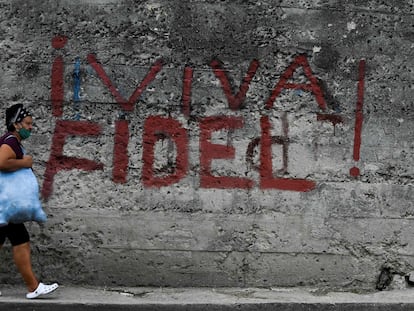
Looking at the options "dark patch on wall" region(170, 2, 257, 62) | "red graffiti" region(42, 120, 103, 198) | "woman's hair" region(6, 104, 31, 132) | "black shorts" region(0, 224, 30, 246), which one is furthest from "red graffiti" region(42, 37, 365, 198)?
"black shorts" region(0, 224, 30, 246)

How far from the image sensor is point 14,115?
4.88 metres

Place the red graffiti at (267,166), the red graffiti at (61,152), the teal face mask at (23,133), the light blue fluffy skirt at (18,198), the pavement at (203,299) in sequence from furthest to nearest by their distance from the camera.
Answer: the red graffiti at (267,166) → the red graffiti at (61,152) → the teal face mask at (23,133) → the pavement at (203,299) → the light blue fluffy skirt at (18,198)

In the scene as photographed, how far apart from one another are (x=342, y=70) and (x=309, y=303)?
1.87 metres

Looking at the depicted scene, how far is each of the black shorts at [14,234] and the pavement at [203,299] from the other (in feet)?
1.39

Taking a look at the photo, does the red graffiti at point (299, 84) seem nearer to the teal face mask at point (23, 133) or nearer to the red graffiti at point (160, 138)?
the red graffiti at point (160, 138)

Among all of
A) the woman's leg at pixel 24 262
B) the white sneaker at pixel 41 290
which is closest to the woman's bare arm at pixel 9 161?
the woman's leg at pixel 24 262

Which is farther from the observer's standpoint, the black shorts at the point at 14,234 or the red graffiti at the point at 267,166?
the red graffiti at the point at 267,166

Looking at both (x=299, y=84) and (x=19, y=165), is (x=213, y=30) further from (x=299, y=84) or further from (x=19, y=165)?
(x=19, y=165)

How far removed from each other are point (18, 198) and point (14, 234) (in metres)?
0.32

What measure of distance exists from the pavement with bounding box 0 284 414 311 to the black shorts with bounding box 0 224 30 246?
423mm

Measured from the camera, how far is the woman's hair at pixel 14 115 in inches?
191

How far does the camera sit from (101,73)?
527 cm

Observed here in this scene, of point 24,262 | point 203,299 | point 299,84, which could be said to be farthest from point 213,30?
point 24,262

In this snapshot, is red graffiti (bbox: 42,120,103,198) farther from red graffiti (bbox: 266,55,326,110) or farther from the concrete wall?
red graffiti (bbox: 266,55,326,110)
